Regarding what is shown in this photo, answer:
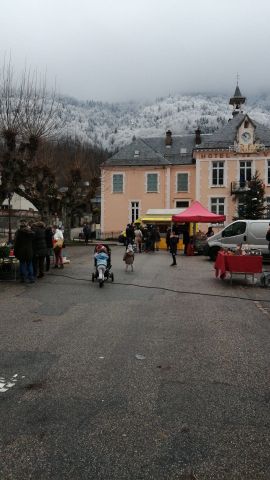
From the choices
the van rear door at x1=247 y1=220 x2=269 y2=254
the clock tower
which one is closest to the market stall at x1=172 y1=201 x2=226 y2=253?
the van rear door at x1=247 y1=220 x2=269 y2=254

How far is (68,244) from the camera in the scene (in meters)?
32.6

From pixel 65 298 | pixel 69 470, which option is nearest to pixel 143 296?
pixel 65 298

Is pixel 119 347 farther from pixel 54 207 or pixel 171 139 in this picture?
pixel 171 139

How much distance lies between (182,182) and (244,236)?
2475 cm

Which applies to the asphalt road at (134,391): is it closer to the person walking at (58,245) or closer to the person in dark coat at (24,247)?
the person in dark coat at (24,247)

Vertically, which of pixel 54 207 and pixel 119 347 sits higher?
pixel 54 207

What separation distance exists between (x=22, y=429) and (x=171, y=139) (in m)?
46.0

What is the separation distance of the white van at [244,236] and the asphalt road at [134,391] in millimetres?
11139

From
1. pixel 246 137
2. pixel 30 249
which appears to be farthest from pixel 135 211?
pixel 30 249

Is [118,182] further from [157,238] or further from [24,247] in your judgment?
[24,247]

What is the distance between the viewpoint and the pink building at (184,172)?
41.0 metres

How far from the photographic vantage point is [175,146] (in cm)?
4691

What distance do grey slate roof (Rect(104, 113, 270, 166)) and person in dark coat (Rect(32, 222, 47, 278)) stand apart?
3013cm

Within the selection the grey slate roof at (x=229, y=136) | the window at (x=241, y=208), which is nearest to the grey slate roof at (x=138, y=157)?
the grey slate roof at (x=229, y=136)
